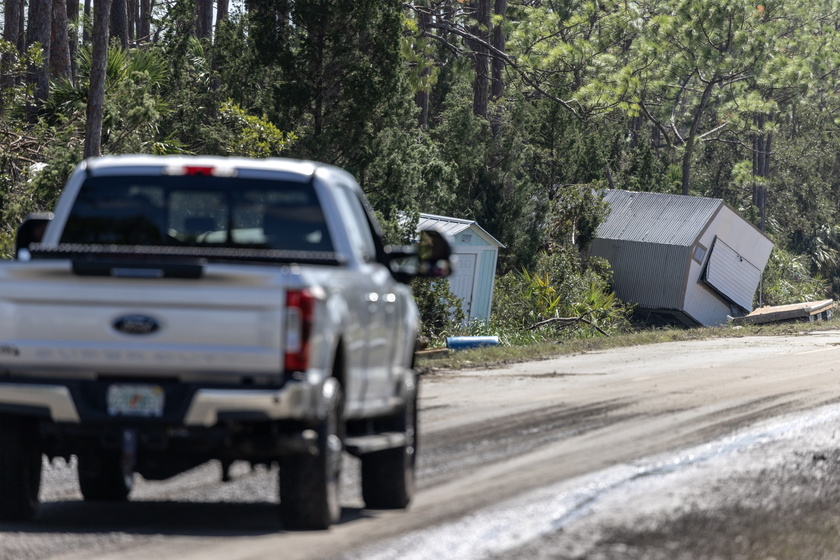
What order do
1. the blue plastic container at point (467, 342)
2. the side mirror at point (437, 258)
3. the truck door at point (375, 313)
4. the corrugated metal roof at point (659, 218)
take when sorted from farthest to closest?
the corrugated metal roof at point (659, 218) < the blue plastic container at point (467, 342) < the side mirror at point (437, 258) < the truck door at point (375, 313)

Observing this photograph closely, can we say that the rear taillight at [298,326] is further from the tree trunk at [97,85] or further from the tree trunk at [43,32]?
the tree trunk at [43,32]

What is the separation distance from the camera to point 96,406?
6.38m

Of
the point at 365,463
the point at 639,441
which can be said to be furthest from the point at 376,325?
the point at 639,441

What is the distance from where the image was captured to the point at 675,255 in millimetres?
39219

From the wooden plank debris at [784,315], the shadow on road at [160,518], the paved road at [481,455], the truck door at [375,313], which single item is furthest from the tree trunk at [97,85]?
the wooden plank debris at [784,315]

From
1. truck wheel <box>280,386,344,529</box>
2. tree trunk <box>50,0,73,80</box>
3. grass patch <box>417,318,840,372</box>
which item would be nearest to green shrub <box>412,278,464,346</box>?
grass patch <box>417,318,840,372</box>

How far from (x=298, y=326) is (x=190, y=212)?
5.75ft

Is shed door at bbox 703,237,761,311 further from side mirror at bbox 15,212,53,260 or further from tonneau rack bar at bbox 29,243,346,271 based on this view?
tonneau rack bar at bbox 29,243,346,271

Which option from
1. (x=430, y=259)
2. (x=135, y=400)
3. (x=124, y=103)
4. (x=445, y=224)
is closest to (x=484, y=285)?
(x=445, y=224)

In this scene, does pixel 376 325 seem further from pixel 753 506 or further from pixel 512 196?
pixel 512 196

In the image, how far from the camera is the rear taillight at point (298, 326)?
6074 mm

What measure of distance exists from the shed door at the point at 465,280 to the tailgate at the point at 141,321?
21.6 meters

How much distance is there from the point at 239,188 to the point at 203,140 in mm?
16788

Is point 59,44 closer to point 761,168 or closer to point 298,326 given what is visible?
point 298,326
